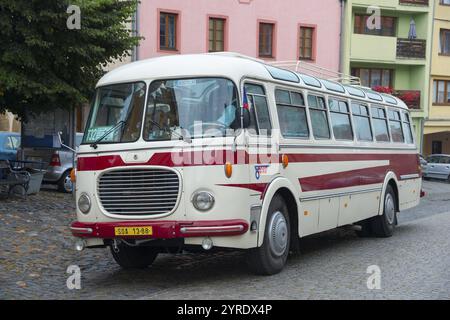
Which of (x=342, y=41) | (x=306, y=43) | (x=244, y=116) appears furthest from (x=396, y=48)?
(x=244, y=116)

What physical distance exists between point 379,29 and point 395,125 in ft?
80.7

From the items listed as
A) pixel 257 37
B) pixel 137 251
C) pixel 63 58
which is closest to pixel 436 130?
pixel 257 37

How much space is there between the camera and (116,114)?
8320 millimetres

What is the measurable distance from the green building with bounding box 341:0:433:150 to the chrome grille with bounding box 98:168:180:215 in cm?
2829

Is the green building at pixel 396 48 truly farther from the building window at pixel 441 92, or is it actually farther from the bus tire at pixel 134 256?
the bus tire at pixel 134 256

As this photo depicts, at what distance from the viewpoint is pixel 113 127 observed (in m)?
8.22

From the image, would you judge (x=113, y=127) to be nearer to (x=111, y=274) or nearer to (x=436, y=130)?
(x=111, y=274)

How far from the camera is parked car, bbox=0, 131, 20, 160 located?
2091 cm

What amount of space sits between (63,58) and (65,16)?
3.34 ft

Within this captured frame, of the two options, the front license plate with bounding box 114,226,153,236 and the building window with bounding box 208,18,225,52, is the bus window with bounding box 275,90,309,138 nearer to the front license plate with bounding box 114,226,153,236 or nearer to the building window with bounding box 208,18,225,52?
the front license plate with bounding box 114,226,153,236

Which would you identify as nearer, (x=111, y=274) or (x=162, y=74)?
(x=162, y=74)

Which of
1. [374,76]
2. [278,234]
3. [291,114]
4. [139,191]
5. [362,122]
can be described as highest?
[374,76]

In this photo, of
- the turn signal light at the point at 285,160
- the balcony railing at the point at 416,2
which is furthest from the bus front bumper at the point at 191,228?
the balcony railing at the point at 416,2

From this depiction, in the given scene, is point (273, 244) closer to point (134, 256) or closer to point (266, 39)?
point (134, 256)
